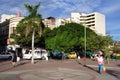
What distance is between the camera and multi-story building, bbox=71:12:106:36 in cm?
13750

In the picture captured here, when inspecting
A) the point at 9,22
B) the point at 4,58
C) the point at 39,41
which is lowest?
the point at 4,58

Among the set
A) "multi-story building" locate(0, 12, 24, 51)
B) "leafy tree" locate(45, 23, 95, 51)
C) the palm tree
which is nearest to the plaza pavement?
the palm tree

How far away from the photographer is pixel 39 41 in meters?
60.5

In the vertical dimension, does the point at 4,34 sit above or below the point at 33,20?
above

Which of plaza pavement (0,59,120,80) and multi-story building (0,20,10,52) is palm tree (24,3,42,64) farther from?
multi-story building (0,20,10,52)

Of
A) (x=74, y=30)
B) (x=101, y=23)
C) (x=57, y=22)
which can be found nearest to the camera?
(x=74, y=30)

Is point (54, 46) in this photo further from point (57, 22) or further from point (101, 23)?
point (101, 23)

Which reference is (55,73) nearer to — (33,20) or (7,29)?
(33,20)

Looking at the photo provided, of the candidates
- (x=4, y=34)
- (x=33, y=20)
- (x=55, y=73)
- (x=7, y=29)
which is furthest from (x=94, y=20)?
(x=55, y=73)

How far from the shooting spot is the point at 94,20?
138m

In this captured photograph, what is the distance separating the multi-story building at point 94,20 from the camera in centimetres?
13750

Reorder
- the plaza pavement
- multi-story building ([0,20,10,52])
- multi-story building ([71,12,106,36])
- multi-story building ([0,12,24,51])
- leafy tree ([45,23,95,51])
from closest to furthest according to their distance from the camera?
the plaza pavement → leafy tree ([45,23,95,51]) → multi-story building ([0,12,24,51]) → multi-story building ([0,20,10,52]) → multi-story building ([71,12,106,36])

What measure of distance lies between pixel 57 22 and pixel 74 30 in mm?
31161

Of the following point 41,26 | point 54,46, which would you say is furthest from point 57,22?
point 41,26
